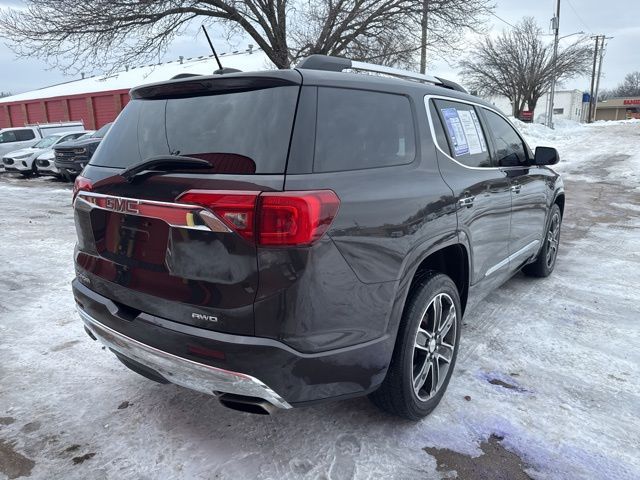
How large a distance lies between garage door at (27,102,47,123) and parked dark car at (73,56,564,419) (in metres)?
37.6

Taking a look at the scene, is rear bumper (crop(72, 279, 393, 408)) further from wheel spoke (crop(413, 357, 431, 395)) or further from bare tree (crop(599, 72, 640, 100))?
bare tree (crop(599, 72, 640, 100))

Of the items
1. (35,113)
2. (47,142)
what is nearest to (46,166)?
(47,142)

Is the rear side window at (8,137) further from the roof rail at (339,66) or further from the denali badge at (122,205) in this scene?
the roof rail at (339,66)

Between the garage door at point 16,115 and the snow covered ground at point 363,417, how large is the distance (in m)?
38.9

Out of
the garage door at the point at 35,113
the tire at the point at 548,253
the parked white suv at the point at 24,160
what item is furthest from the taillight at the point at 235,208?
the garage door at the point at 35,113

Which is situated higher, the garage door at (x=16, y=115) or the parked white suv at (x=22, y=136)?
the garage door at (x=16, y=115)

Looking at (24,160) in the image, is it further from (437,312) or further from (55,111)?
(55,111)

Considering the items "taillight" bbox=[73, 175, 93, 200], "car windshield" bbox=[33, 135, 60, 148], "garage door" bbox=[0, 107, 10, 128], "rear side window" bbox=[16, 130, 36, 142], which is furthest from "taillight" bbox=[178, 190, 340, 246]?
"garage door" bbox=[0, 107, 10, 128]

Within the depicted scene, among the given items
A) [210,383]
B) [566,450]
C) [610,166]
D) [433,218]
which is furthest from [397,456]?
[610,166]

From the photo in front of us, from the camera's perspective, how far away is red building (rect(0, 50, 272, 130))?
28.6 meters

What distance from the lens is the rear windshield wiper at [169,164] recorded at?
2179 millimetres

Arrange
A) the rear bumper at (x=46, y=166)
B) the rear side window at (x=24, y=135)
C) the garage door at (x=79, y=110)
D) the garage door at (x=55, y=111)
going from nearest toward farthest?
the rear bumper at (x=46, y=166) < the rear side window at (x=24, y=135) < the garage door at (x=79, y=110) < the garage door at (x=55, y=111)

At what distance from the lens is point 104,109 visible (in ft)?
95.5

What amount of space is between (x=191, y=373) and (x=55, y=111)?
3688 centimetres
